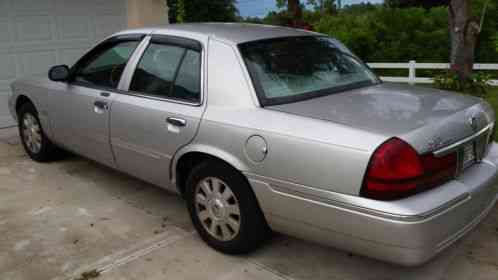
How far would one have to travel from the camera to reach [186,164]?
3758mm

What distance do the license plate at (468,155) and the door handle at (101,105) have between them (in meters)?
2.83

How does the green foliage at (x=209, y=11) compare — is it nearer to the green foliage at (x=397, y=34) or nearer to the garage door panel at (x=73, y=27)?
the green foliage at (x=397, y=34)

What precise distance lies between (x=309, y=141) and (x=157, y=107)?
144cm

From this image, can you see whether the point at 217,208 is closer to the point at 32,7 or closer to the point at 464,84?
the point at 32,7

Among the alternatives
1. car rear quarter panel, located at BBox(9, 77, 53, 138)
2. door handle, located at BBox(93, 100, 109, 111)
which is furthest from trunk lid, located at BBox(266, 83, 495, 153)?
car rear quarter panel, located at BBox(9, 77, 53, 138)

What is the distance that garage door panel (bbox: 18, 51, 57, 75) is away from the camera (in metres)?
7.98

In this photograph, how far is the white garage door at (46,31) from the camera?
7.76 meters

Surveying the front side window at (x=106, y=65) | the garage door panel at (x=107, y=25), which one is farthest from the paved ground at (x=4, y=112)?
the front side window at (x=106, y=65)

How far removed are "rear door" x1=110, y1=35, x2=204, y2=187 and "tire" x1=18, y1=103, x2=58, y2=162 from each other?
1665 mm

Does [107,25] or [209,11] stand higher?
[209,11]

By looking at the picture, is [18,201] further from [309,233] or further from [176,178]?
[309,233]

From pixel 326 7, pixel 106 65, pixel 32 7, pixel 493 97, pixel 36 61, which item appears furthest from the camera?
pixel 326 7

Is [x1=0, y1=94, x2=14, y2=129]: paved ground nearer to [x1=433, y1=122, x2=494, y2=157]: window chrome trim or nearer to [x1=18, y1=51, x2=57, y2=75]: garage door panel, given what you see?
[x1=18, y1=51, x2=57, y2=75]: garage door panel

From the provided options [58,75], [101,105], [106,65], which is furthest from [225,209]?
[58,75]
